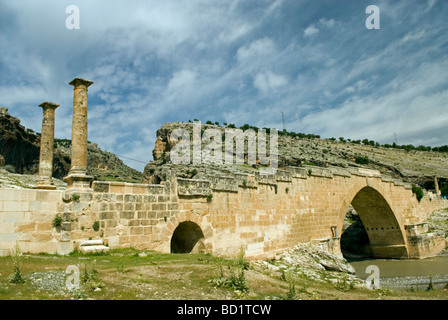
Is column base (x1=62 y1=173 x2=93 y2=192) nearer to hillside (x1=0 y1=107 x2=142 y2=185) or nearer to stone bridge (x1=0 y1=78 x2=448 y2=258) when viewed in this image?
stone bridge (x1=0 y1=78 x2=448 y2=258)

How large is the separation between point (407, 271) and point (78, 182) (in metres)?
19.5

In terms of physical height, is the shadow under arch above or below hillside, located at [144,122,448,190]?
below

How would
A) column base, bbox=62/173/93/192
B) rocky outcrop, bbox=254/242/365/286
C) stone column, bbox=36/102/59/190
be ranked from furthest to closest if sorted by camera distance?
rocky outcrop, bbox=254/242/365/286
stone column, bbox=36/102/59/190
column base, bbox=62/173/93/192

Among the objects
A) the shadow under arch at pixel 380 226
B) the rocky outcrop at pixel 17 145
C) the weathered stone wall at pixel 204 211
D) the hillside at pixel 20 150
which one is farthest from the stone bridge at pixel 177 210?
the rocky outcrop at pixel 17 145

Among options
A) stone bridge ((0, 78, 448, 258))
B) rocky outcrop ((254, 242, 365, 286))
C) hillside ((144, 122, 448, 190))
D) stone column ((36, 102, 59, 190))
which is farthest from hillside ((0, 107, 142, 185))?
rocky outcrop ((254, 242, 365, 286))

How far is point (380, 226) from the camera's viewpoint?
86.5 ft

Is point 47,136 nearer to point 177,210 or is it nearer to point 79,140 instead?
point 79,140

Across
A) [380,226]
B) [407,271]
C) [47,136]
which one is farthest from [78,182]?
[380,226]

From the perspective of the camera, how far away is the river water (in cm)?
1616

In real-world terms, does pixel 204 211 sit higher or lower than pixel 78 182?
lower

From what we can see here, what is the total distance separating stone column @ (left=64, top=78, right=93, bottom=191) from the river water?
43.7ft

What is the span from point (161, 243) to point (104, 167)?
41822 millimetres

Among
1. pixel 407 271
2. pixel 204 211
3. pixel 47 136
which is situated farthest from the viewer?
pixel 407 271
